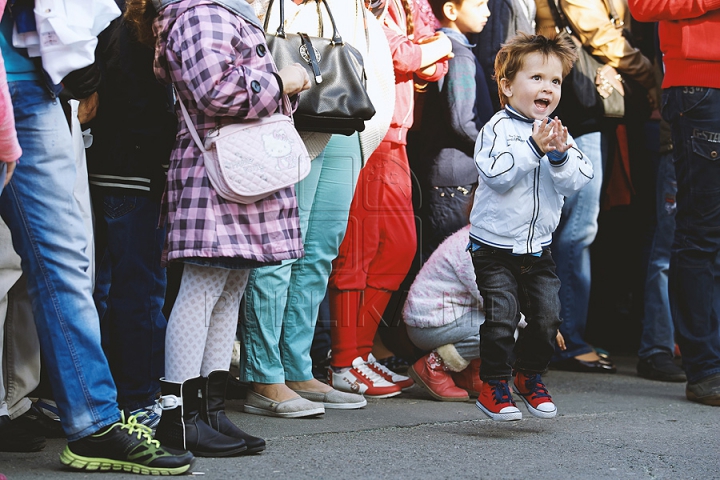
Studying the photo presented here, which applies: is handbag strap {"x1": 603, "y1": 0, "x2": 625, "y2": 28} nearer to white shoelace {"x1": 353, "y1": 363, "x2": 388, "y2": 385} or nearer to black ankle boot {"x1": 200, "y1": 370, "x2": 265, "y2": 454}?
white shoelace {"x1": 353, "y1": 363, "x2": 388, "y2": 385}

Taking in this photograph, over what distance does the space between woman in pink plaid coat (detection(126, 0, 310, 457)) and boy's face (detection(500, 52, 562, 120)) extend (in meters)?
0.98

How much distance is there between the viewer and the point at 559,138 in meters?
3.45

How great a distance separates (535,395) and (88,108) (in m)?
1.96

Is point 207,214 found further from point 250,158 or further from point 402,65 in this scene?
point 402,65

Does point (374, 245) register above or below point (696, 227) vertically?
below

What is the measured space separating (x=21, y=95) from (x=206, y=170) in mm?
599

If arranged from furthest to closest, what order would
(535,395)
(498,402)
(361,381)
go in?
1. (361,381)
2. (535,395)
3. (498,402)

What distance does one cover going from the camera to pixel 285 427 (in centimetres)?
362

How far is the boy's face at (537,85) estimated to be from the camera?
3695mm

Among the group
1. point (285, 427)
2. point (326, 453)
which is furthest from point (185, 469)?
point (285, 427)

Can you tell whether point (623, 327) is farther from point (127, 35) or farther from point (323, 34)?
point (127, 35)

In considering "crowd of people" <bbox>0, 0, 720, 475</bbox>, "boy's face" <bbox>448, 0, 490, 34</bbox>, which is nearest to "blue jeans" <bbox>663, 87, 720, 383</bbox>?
"crowd of people" <bbox>0, 0, 720, 475</bbox>

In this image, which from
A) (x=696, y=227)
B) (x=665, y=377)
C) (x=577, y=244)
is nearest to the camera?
(x=696, y=227)

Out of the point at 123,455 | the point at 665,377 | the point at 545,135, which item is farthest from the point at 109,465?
the point at 665,377
